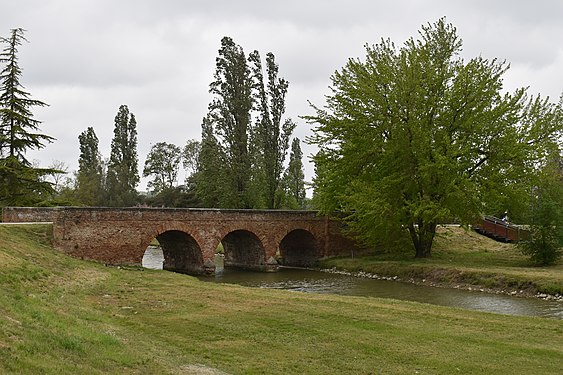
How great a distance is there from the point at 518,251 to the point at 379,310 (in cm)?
2151

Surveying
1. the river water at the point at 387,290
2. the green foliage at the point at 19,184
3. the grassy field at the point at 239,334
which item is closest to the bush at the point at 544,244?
the river water at the point at 387,290

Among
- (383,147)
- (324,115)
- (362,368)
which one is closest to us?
(362,368)

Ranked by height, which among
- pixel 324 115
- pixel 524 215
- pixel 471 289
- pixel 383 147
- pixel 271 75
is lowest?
pixel 471 289

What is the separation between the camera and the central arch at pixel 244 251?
37.7 metres

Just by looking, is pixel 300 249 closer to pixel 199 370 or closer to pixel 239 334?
pixel 239 334

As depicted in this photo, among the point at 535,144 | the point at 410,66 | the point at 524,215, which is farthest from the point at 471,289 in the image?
the point at 410,66

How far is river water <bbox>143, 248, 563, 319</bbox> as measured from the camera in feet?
68.3

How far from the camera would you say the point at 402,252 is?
3716 centimetres

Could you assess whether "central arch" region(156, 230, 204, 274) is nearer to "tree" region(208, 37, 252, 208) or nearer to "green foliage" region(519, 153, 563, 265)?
"tree" region(208, 37, 252, 208)

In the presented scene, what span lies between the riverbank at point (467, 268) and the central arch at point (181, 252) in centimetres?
916

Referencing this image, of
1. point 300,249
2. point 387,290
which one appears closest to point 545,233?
point 387,290

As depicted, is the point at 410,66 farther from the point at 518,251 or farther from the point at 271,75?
the point at 271,75

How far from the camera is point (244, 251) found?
130ft

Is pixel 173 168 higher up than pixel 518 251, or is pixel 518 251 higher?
pixel 173 168
